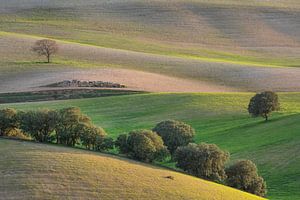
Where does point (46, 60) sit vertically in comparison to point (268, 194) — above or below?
above

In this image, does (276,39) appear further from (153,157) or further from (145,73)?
(153,157)

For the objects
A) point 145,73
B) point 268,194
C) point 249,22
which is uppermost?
point 249,22

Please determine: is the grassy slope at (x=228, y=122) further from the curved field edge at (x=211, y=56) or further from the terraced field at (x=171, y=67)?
the curved field edge at (x=211, y=56)

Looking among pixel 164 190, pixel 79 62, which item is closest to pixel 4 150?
pixel 164 190

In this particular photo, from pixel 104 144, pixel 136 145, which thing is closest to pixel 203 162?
pixel 136 145

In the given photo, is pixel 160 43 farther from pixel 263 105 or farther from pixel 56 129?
pixel 56 129

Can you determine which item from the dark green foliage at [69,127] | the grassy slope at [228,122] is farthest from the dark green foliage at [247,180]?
the dark green foliage at [69,127]
